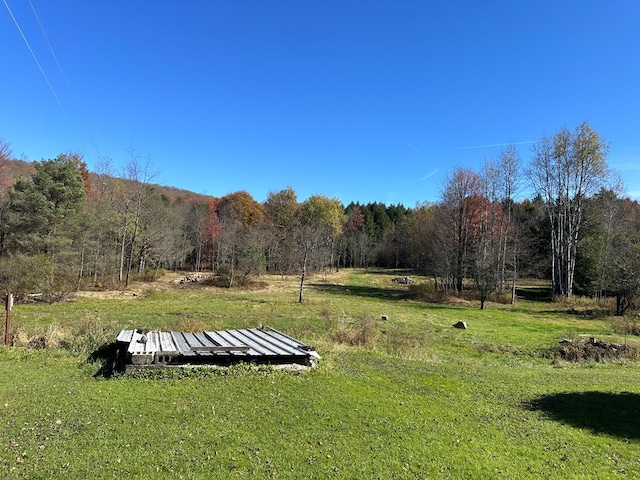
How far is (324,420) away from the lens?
5824 millimetres

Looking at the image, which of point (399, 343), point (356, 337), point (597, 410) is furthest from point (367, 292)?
point (597, 410)

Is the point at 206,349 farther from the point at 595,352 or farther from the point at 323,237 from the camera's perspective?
the point at 323,237

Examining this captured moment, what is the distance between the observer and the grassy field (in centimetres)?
448

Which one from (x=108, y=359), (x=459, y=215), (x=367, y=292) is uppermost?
(x=459, y=215)

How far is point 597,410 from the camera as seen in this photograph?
6.92 m

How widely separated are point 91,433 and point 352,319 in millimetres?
16139

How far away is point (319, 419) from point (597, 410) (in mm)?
4895

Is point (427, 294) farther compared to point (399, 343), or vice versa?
point (427, 294)

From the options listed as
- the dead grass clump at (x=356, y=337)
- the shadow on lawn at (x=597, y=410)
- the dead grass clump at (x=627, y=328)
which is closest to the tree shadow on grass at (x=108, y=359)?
the dead grass clump at (x=356, y=337)

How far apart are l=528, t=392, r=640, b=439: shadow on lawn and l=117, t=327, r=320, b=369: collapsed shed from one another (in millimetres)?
4685

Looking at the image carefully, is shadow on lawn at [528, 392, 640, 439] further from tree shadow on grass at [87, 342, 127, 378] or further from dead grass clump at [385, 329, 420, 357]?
tree shadow on grass at [87, 342, 127, 378]

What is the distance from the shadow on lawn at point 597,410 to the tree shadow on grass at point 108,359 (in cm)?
802

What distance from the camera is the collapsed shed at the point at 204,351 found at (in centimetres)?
837

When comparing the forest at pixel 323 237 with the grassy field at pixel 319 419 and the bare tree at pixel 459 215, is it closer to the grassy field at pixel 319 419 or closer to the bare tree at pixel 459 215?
the bare tree at pixel 459 215
